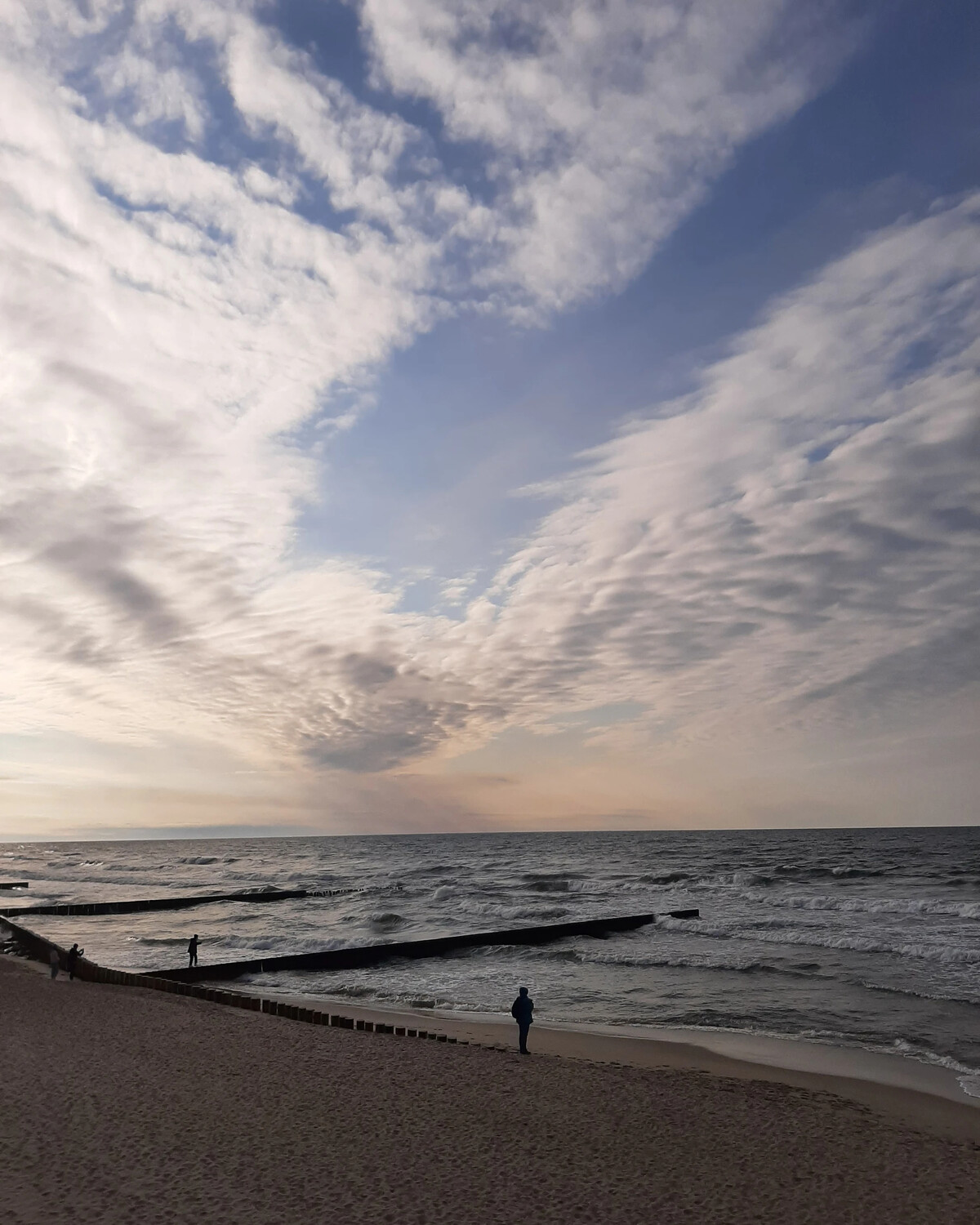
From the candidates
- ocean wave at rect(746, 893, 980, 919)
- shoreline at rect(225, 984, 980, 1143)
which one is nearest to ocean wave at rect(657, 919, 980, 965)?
ocean wave at rect(746, 893, 980, 919)

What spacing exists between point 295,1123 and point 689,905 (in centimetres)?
4186

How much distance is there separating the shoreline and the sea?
725 millimetres

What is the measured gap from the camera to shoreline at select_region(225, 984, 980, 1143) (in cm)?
1489

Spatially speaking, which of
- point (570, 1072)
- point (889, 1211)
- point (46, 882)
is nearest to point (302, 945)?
point (570, 1072)

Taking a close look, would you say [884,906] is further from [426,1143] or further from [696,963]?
[426,1143]

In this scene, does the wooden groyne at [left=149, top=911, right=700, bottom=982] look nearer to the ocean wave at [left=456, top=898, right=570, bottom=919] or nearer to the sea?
the sea

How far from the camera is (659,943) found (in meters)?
36.7

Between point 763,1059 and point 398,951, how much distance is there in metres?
19.0

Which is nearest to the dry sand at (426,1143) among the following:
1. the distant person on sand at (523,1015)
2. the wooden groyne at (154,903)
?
the distant person on sand at (523,1015)

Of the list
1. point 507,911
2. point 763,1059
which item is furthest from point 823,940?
point 507,911

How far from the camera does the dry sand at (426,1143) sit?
996 cm

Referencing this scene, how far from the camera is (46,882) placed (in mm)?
85875

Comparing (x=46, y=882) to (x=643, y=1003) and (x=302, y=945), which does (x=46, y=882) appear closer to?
(x=302, y=945)

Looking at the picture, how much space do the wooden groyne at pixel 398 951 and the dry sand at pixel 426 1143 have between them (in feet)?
36.9
